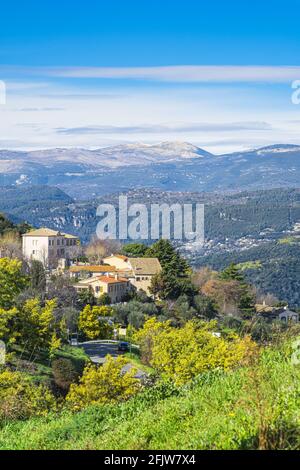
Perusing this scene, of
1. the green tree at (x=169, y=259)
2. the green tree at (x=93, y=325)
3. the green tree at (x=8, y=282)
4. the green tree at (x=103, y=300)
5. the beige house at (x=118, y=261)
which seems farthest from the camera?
the beige house at (x=118, y=261)

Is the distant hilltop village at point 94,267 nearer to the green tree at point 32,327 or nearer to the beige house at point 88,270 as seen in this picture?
the beige house at point 88,270

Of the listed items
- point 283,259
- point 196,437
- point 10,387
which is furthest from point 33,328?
point 283,259

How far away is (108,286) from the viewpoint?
A: 44.3 meters

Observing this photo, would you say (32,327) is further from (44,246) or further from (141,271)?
(44,246)

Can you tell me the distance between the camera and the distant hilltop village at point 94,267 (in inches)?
1781

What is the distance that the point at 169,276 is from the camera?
4650cm

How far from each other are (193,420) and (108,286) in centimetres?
3779

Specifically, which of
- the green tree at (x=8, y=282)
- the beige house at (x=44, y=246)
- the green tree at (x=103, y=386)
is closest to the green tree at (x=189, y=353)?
the green tree at (x=103, y=386)

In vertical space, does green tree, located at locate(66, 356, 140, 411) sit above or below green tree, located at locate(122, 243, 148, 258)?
above

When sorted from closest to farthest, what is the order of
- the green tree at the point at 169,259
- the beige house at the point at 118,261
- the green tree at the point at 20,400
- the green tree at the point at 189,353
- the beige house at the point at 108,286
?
the green tree at the point at 20,400
the green tree at the point at 189,353
the beige house at the point at 108,286
the green tree at the point at 169,259
the beige house at the point at 118,261

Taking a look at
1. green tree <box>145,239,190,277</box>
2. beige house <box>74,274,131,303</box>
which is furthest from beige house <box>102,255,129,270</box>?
beige house <box>74,274,131,303</box>

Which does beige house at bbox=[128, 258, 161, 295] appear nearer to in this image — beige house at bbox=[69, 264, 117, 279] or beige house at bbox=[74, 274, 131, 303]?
beige house at bbox=[74, 274, 131, 303]

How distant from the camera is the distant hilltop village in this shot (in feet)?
148
